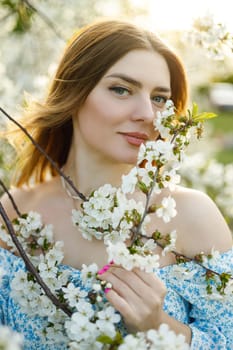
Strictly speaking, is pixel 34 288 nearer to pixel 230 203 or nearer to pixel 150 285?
pixel 150 285

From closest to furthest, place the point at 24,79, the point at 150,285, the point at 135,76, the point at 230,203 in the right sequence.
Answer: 1. the point at 150,285
2. the point at 135,76
3. the point at 230,203
4. the point at 24,79

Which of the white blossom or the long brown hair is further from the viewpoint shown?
the long brown hair

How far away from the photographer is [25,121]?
2.58m

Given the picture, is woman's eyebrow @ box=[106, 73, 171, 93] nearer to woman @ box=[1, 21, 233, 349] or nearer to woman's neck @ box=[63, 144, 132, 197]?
woman @ box=[1, 21, 233, 349]

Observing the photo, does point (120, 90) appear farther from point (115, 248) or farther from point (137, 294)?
point (115, 248)

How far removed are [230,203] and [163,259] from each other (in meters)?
1.87

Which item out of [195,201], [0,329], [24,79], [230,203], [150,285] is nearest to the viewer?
[0,329]

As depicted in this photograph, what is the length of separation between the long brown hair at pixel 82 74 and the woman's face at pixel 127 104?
3 centimetres

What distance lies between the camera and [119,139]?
224 centimetres

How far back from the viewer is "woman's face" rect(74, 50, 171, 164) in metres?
2.21

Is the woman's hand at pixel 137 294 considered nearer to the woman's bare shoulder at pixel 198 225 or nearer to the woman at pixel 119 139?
the woman at pixel 119 139

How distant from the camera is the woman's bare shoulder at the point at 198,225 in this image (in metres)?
2.29

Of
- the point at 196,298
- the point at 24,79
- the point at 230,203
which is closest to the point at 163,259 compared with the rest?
the point at 196,298

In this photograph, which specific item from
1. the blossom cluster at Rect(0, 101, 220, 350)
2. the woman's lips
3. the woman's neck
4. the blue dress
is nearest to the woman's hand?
the blossom cluster at Rect(0, 101, 220, 350)
